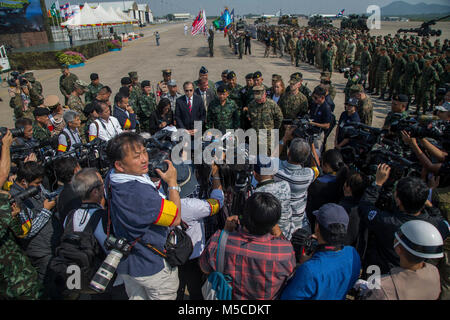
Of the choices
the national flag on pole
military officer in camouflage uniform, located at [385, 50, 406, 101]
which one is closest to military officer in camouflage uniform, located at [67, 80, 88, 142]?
military officer in camouflage uniform, located at [385, 50, 406, 101]

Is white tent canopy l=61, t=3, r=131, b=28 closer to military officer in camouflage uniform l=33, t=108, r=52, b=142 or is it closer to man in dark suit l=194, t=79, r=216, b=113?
man in dark suit l=194, t=79, r=216, b=113

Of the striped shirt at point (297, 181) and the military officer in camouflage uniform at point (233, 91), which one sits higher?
the military officer in camouflage uniform at point (233, 91)

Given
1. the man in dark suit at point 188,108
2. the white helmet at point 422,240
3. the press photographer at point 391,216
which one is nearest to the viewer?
the white helmet at point 422,240

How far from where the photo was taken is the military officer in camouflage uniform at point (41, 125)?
14.9ft

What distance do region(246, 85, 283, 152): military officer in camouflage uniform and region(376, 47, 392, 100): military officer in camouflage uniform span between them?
8246mm

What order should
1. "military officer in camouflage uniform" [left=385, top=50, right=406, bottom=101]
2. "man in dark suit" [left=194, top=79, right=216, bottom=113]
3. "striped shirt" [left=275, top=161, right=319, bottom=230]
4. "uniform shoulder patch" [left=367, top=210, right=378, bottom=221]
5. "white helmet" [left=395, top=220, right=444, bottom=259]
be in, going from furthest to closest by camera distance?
"military officer in camouflage uniform" [left=385, top=50, right=406, bottom=101]
"man in dark suit" [left=194, top=79, right=216, bottom=113]
"striped shirt" [left=275, top=161, right=319, bottom=230]
"uniform shoulder patch" [left=367, top=210, right=378, bottom=221]
"white helmet" [left=395, top=220, right=444, bottom=259]

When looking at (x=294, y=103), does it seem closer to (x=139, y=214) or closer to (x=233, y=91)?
(x=233, y=91)

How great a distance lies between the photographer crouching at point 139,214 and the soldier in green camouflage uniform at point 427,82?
32.8ft

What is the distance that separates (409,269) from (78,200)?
2.87 metres

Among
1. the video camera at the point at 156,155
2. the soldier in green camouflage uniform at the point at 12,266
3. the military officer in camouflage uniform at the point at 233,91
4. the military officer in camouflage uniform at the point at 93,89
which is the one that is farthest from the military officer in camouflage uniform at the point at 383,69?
the soldier in green camouflage uniform at the point at 12,266

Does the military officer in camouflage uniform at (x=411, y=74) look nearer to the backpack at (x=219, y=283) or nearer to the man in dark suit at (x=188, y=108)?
the man in dark suit at (x=188, y=108)

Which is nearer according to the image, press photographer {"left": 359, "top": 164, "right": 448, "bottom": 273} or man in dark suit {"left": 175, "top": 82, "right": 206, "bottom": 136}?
press photographer {"left": 359, "top": 164, "right": 448, "bottom": 273}

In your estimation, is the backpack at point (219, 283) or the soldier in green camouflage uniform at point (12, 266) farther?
the soldier in green camouflage uniform at point (12, 266)

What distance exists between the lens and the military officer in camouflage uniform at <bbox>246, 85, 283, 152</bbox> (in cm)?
491
